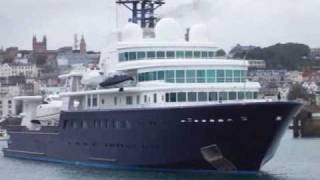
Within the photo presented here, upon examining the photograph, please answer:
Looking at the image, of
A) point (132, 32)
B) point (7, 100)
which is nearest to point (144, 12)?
point (132, 32)

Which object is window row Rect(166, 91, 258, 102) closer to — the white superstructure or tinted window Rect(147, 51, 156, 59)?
the white superstructure

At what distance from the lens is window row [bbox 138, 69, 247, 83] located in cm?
4972

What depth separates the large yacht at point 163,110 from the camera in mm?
46156

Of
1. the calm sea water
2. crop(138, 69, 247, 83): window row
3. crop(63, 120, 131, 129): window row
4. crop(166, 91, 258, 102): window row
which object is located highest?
crop(138, 69, 247, 83): window row

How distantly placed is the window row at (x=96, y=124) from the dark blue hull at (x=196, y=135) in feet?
0.20

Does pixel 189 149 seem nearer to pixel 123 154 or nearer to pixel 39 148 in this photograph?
pixel 123 154

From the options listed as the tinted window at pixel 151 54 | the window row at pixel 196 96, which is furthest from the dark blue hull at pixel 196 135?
the tinted window at pixel 151 54

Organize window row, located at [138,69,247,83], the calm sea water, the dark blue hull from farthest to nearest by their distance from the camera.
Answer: window row, located at [138,69,247,83] → the calm sea water → the dark blue hull

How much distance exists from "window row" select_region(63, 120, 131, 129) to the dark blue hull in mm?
61

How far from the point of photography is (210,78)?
4984cm

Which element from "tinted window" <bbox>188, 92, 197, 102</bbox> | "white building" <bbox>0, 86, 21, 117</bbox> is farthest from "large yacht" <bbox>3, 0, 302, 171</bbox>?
"white building" <bbox>0, 86, 21, 117</bbox>

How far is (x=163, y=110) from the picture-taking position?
47312 millimetres

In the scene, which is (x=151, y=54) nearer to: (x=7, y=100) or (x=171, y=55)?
(x=171, y=55)

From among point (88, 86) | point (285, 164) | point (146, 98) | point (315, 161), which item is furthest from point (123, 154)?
point (315, 161)
